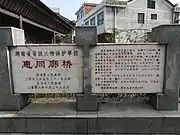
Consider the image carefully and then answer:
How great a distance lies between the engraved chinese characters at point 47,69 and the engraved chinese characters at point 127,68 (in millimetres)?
362

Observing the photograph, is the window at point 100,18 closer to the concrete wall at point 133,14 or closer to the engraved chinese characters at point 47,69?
the concrete wall at point 133,14

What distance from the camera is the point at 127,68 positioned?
3660 millimetres

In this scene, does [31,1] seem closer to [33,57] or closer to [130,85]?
[33,57]

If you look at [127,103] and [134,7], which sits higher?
[134,7]

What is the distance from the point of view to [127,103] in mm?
4180

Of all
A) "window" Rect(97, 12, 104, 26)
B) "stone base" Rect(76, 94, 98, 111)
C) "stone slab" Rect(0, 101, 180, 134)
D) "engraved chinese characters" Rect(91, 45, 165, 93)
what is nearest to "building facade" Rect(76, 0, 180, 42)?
"window" Rect(97, 12, 104, 26)

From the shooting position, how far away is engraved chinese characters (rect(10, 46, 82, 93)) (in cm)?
361

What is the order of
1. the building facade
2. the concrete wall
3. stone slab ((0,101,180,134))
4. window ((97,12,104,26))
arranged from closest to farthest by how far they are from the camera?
stone slab ((0,101,180,134))
the building facade
the concrete wall
window ((97,12,104,26))

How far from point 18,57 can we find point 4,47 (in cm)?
31

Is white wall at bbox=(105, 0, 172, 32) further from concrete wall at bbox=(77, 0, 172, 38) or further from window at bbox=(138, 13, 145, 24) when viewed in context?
window at bbox=(138, 13, 145, 24)

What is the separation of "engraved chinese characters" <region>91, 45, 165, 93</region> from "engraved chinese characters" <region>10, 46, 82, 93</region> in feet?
1.19

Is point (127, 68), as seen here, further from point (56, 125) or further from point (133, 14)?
point (133, 14)

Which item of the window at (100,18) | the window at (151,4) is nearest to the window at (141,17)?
the window at (151,4)

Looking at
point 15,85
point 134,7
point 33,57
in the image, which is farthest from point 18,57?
point 134,7
